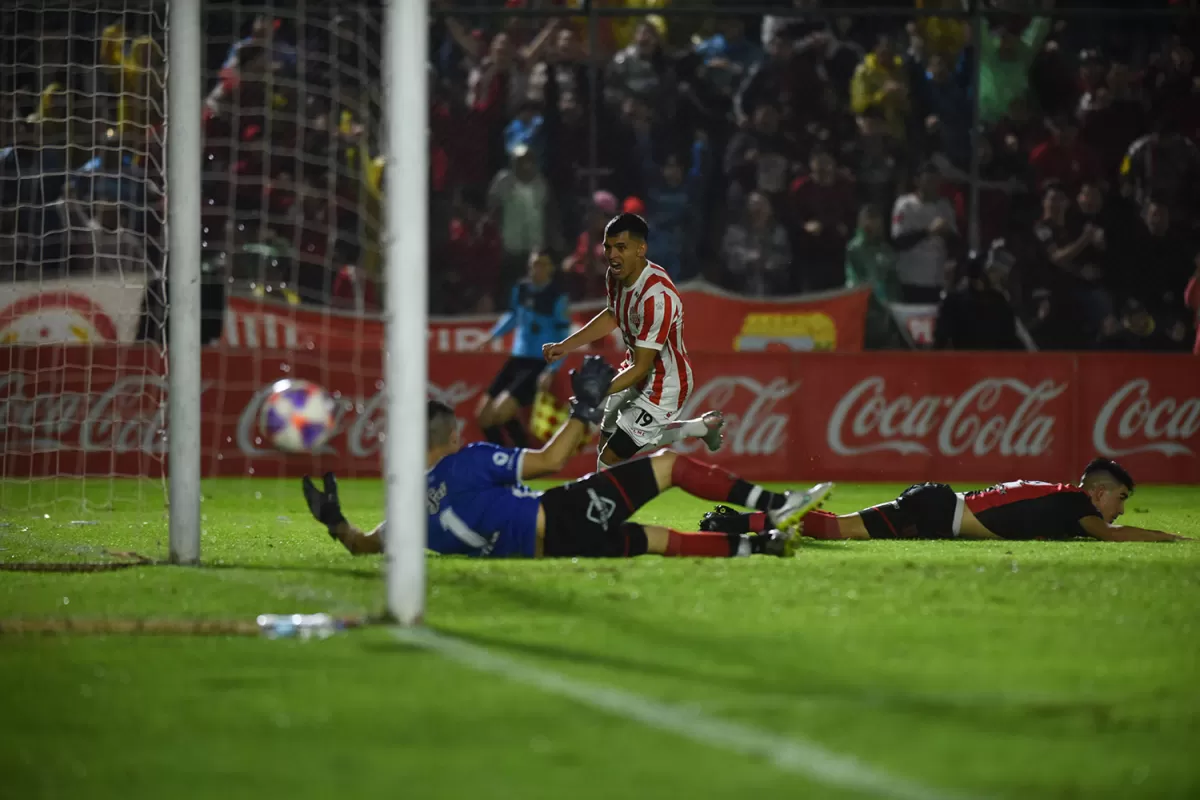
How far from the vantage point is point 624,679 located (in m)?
4.94

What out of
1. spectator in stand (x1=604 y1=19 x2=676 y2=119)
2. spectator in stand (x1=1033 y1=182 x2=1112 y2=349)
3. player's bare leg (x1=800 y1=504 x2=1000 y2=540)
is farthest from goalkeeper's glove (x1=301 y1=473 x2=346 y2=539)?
spectator in stand (x1=1033 y1=182 x2=1112 y2=349)

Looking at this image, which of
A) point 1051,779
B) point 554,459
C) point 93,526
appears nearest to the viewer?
point 1051,779

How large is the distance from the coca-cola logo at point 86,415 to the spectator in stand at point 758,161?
5536 millimetres

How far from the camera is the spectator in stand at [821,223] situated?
1523 centimetres

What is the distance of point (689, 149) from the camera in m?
15.4

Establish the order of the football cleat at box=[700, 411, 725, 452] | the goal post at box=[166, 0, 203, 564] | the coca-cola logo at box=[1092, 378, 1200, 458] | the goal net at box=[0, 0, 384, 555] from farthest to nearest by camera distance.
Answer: the coca-cola logo at box=[1092, 378, 1200, 458], the goal net at box=[0, 0, 384, 555], the football cleat at box=[700, 411, 725, 452], the goal post at box=[166, 0, 203, 564]

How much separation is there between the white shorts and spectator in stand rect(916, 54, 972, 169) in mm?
7153

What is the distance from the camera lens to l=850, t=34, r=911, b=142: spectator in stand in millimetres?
15586

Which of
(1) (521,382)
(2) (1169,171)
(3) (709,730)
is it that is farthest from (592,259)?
(3) (709,730)

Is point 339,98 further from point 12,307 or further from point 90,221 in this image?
point 12,307

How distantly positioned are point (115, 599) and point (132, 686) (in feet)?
6.47

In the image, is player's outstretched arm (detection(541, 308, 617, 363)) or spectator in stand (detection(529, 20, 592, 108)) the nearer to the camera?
player's outstretched arm (detection(541, 308, 617, 363))

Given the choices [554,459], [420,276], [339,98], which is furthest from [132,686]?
[339,98]

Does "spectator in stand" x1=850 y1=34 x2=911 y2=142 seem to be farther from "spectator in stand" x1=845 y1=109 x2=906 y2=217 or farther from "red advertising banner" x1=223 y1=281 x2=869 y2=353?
"red advertising banner" x1=223 y1=281 x2=869 y2=353
